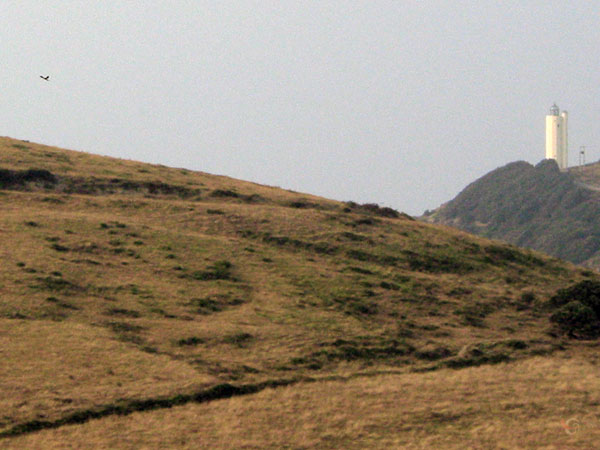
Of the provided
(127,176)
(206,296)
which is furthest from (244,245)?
(127,176)

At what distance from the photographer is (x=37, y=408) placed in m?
25.5

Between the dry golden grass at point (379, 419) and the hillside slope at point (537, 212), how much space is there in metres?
101

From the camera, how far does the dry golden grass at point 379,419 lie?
80.8 feet

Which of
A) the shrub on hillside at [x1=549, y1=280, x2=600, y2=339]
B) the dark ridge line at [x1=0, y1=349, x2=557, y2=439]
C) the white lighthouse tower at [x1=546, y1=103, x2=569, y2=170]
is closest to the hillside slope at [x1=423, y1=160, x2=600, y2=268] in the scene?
the white lighthouse tower at [x1=546, y1=103, x2=569, y2=170]

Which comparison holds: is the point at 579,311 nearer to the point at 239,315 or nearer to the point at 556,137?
the point at 239,315

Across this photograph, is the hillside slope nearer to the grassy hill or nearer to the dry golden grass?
the grassy hill

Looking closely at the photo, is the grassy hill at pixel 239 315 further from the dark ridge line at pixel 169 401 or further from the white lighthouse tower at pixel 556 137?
the white lighthouse tower at pixel 556 137

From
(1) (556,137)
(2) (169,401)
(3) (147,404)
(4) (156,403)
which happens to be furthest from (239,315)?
(1) (556,137)

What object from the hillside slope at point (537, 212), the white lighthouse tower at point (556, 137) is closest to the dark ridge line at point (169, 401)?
the hillside slope at point (537, 212)

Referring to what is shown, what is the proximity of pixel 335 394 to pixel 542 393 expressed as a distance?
750 centimetres

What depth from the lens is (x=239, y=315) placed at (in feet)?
121

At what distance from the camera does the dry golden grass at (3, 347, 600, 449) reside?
24641 millimetres

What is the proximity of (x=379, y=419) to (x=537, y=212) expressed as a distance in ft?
496

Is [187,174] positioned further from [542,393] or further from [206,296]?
[542,393]
